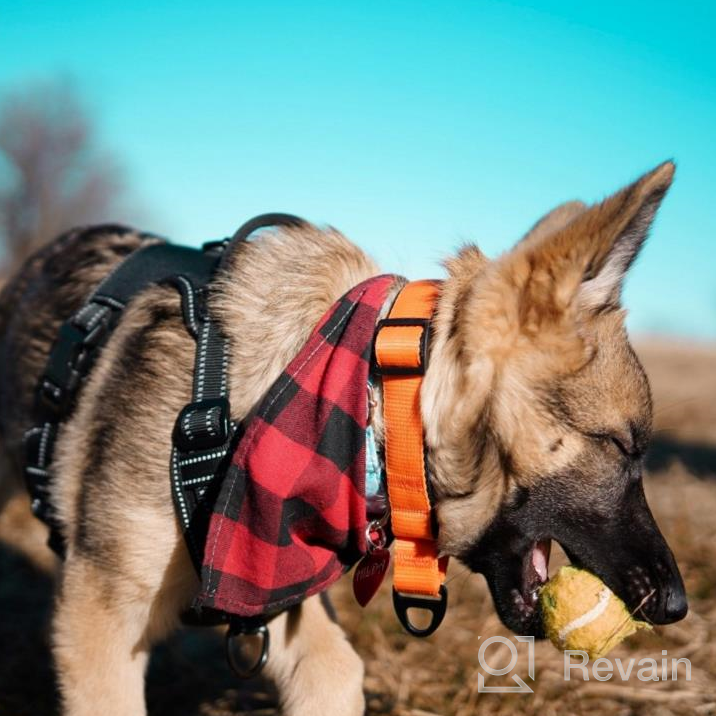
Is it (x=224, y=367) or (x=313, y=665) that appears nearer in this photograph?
(x=224, y=367)

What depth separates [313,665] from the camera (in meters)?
2.74

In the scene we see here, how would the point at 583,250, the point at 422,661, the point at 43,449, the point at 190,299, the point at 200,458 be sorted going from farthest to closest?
the point at 422,661 < the point at 43,449 < the point at 190,299 < the point at 200,458 < the point at 583,250

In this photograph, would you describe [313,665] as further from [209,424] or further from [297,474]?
[209,424]

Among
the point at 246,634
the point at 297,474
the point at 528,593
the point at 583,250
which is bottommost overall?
the point at 246,634

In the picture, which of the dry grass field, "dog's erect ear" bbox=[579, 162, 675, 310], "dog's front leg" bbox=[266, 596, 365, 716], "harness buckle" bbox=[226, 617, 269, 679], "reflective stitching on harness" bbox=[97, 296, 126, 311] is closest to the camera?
"dog's erect ear" bbox=[579, 162, 675, 310]

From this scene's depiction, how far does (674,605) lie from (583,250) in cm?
103

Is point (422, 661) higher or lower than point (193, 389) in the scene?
lower

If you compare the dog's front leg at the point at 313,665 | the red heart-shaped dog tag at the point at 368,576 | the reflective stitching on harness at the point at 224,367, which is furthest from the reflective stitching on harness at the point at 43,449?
the red heart-shaped dog tag at the point at 368,576

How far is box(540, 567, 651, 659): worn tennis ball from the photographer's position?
224cm

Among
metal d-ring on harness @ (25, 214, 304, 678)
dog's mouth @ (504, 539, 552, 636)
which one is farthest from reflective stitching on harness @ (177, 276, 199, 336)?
dog's mouth @ (504, 539, 552, 636)

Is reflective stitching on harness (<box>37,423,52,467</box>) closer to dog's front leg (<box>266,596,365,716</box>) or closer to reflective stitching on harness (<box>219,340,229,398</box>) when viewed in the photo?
reflective stitching on harness (<box>219,340,229,398</box>)

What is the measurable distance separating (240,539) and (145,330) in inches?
31.5

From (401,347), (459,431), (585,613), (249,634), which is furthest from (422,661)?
(401,347)

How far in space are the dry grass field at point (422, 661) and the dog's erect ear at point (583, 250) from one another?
97 cm
